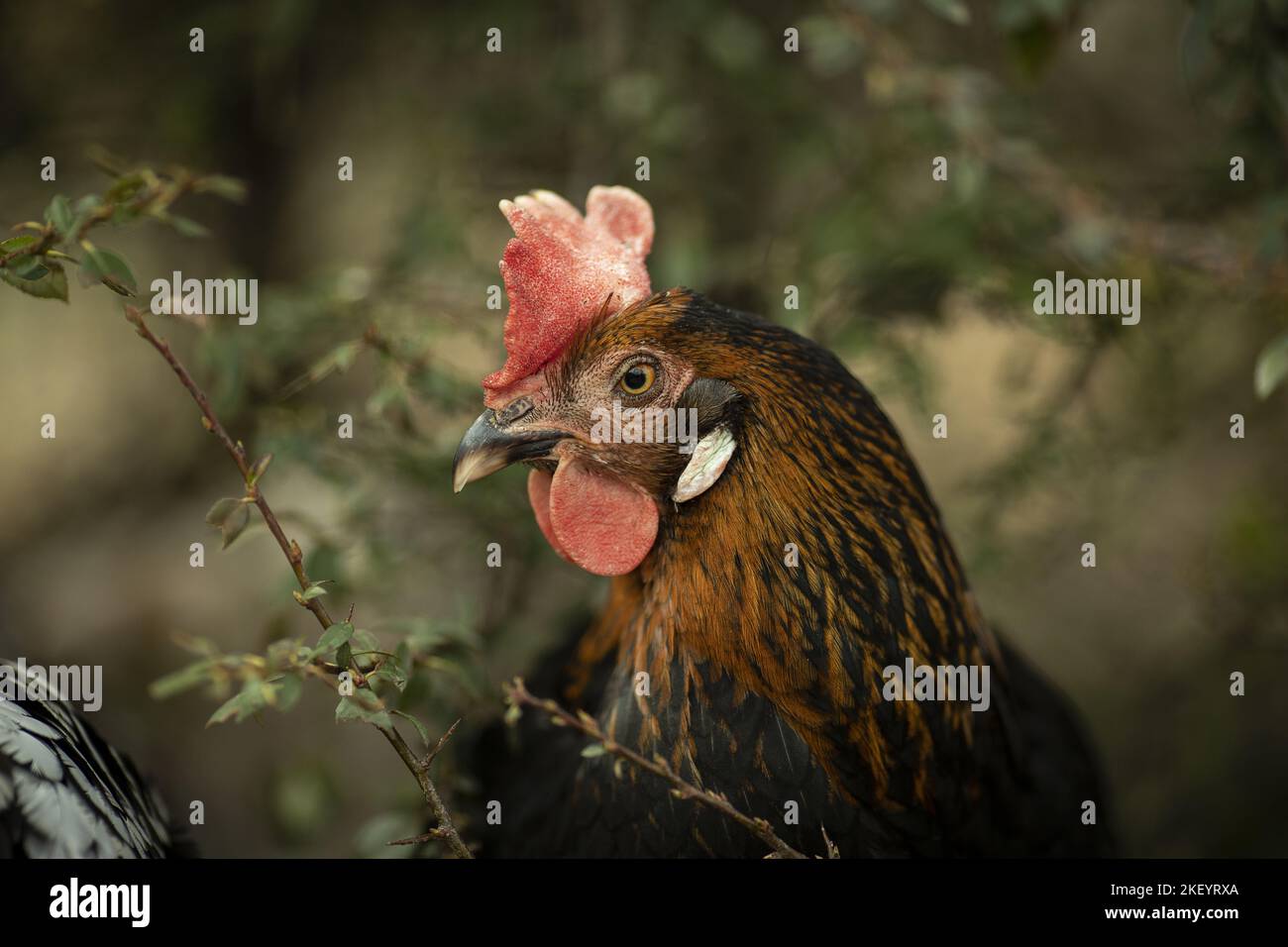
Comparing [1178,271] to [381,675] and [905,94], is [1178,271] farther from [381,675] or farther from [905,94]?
[381,675]

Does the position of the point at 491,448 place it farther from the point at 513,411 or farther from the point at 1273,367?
the point at 1273,367

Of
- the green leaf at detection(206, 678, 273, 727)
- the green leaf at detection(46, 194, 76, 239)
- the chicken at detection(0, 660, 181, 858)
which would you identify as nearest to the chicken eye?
the green leaf at detection(206, 678, 273, 727)

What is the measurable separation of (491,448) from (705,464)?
355mm

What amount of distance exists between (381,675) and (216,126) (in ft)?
10.3

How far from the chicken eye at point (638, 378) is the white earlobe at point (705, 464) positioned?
0.13 metres

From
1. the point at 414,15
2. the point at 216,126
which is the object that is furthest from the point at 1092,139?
the point at 216,126

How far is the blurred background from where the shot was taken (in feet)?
8.89

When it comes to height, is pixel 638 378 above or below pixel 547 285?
below

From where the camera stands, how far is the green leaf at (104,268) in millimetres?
1587

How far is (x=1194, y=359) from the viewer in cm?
371

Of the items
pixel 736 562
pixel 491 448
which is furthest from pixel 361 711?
pixel 736 562

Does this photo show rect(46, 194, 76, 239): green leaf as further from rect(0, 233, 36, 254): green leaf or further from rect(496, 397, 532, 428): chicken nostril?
rect(496, 397, 532, 428): chicken nostril

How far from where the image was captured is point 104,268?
5.25 feet

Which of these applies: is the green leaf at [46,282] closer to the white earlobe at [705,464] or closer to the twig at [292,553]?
the twig at [292,553]
